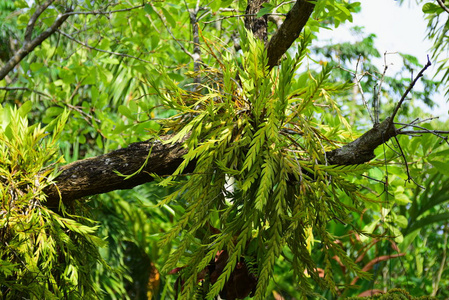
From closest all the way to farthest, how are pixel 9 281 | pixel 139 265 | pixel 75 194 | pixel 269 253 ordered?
pixel 269 253 < pixel 9 281 < pixel 75 194 < pixel 139 265

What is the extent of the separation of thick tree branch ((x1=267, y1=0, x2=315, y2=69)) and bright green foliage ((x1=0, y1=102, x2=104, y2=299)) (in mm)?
593

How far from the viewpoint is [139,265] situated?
323 cm

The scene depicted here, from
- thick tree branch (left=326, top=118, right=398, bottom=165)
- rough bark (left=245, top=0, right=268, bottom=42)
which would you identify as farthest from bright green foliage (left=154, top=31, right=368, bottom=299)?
rough bark (left=245, top=0, right=268, bottom=42)

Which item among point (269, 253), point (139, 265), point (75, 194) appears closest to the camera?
point (269, 253)

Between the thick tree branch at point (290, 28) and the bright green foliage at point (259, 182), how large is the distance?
111 millimetres

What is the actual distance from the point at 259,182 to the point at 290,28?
382mm

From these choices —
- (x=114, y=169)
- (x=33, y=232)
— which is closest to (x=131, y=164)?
(x=114, y=169)

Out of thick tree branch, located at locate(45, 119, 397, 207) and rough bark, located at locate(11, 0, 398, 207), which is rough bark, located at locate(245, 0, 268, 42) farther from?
thick tree branch, located at locate(45, 119, 397, 207)

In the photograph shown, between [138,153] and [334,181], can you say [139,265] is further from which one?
[334,181]

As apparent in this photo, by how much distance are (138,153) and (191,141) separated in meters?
0.24

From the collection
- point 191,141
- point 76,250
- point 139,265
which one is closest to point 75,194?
point 76,250

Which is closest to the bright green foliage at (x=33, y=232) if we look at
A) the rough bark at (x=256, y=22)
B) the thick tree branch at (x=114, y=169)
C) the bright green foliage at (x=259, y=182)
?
the thick tree branch at (x=114, y=169)

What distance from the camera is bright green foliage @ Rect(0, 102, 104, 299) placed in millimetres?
1016

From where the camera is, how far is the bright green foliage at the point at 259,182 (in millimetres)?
792
